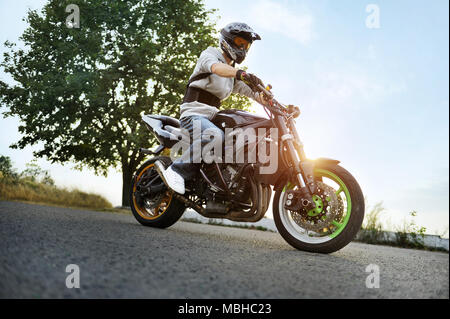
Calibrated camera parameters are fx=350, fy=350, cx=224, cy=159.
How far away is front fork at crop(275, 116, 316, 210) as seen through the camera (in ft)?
10.5

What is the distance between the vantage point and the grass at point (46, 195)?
8469mm

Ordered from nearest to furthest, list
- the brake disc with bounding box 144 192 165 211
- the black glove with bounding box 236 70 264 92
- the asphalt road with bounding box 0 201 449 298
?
1. the asphalt road with bounding box 0 201 449 298
2. the black glove with bounding box 236 70 264 92
3. the brake disc with bounding box 144 192 165 211

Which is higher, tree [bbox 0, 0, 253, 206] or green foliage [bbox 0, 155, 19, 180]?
tree [bbox 0, 0, 253, 206]

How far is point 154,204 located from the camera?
182 inches

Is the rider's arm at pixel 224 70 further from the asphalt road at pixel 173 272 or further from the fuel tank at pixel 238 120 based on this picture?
the asphalt road at pixel 173 272

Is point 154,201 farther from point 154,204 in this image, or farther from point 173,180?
point 173,180

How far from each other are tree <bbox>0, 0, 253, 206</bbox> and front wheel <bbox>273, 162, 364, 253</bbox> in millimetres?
10113

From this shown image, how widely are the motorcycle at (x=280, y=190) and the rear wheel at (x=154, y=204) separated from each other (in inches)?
0.6

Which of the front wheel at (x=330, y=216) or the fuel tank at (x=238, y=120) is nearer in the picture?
the front wheel at (x=330, y=216)

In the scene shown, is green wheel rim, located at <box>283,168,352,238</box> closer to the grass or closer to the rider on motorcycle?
the rider on motorcycle

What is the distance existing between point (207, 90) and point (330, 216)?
2.11 meters

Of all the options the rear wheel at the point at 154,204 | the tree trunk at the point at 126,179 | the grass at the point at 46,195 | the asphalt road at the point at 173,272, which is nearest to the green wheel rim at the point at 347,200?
the asphalt road at the point at 173,272

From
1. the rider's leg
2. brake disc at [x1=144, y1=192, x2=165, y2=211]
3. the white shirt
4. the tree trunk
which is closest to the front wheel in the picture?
the rider's leg

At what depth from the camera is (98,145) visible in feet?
45.5
